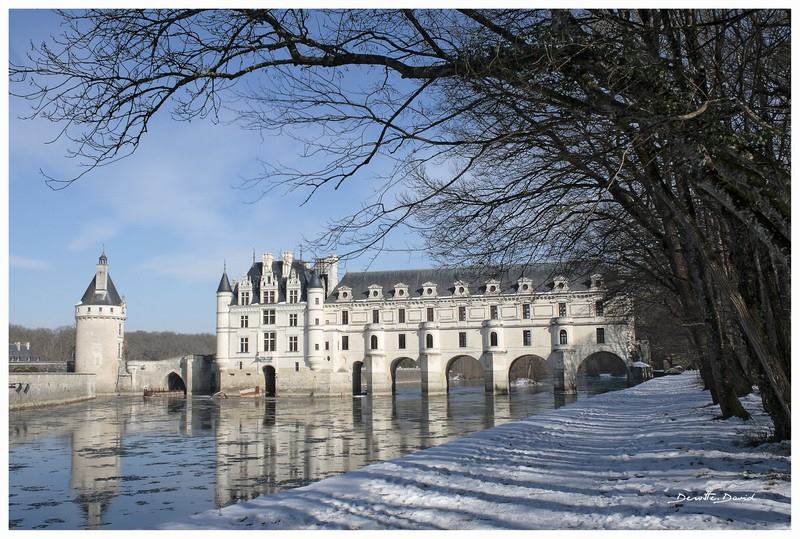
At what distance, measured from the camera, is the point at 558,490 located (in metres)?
6.60

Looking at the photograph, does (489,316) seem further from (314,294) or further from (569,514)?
(569,514)

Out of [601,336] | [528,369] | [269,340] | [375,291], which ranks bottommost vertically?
[528,369]

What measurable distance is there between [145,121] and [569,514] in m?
4.94

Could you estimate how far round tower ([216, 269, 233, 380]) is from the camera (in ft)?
180

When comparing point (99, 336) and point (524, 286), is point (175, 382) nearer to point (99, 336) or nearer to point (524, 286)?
point (99, 336)

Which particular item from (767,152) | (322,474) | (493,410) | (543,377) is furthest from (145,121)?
(543,377)

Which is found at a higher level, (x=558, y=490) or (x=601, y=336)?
(x=601, y=336)

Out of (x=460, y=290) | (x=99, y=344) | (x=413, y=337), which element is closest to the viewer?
(x=460, y=290)

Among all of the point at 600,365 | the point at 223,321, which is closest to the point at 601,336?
the point at 223,321

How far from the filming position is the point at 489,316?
170ft

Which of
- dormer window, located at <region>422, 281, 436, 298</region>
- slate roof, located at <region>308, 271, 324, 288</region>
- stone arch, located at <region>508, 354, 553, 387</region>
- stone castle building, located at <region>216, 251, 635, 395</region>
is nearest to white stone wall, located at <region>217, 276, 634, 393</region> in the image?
stone castle building, located at <region>216, 251, 635, 395</region>

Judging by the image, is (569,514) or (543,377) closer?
(569,514)

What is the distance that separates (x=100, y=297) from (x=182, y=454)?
43.5 metres

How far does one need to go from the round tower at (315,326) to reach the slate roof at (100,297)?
17.2m
